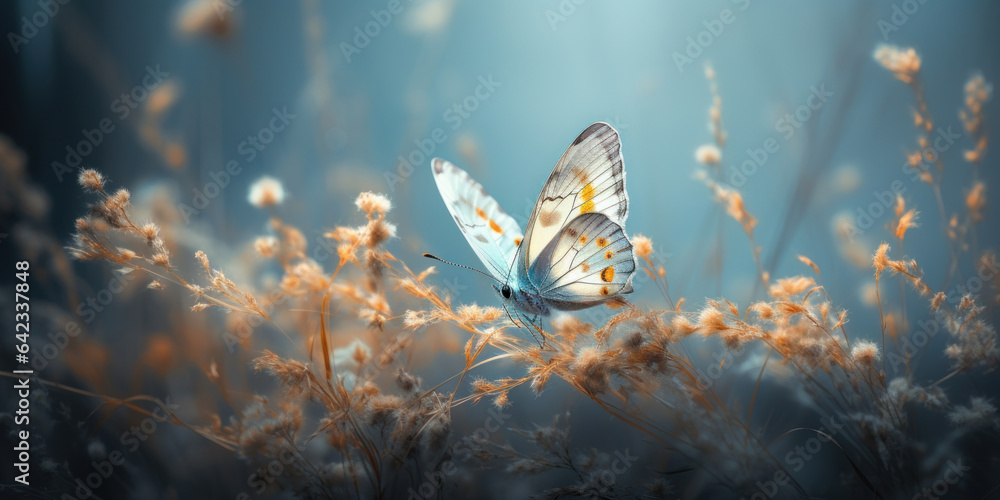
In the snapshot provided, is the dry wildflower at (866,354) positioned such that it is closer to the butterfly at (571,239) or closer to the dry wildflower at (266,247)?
the butterfly at (571,239)

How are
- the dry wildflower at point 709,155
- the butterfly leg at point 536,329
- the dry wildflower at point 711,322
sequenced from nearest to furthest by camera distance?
the dry wildflower at point 711,322
the butterfly leg at point 536,329
the dry wildflower at point 709,155

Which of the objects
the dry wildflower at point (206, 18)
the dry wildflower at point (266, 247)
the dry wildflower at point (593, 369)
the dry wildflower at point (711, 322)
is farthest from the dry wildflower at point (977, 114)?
the dry wildflower at point (206, 18)

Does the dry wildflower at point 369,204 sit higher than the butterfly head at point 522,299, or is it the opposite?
the dry wildflower at point 369,204

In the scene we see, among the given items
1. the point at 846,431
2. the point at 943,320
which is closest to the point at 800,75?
the point at 943,320

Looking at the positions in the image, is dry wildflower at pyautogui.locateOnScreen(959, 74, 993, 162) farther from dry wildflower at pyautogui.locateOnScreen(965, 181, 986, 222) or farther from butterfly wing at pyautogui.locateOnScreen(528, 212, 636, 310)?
butterfly wing at pyautogui.locateOnScreen(528, 212, 636, 310)

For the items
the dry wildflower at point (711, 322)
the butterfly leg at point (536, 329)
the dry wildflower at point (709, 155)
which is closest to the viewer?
the dry wildflower at point (711, 322)

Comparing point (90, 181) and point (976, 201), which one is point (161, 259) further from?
point (976, 201)

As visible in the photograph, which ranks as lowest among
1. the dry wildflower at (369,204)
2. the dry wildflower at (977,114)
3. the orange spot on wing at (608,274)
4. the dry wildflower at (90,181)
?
the orange spot on wing at (608,274)
